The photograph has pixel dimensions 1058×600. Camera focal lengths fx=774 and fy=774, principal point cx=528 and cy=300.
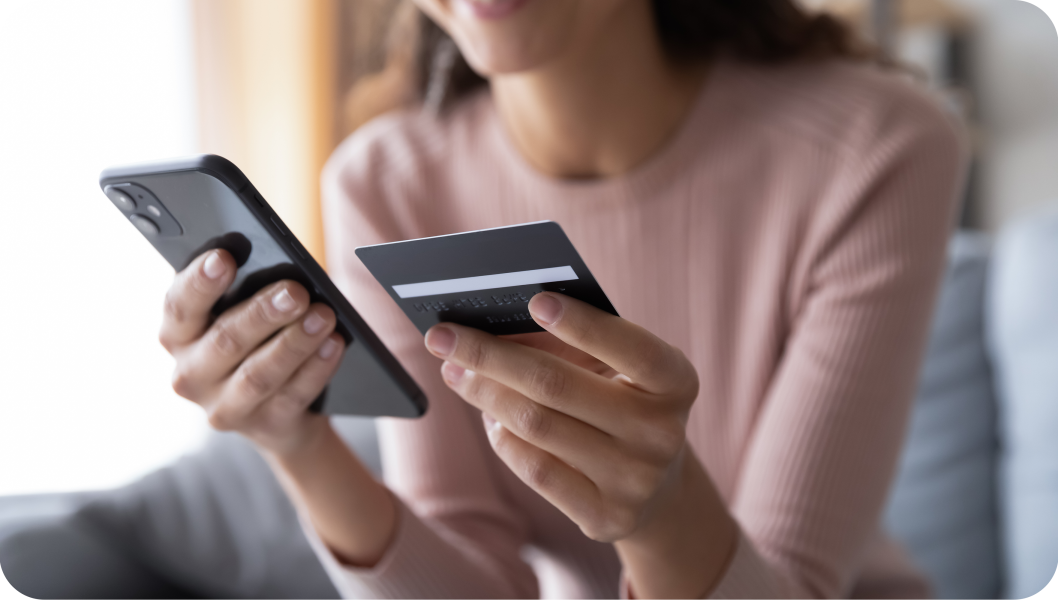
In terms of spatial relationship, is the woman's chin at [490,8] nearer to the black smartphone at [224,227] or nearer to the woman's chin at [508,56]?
the woman's chin at [508,56]

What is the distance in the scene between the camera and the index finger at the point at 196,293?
0.45m

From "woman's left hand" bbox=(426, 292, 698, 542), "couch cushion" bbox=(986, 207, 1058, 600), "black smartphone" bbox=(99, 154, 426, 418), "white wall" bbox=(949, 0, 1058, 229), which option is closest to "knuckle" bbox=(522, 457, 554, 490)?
"woman's left hand" bbox=(426, 292, 698, 542)

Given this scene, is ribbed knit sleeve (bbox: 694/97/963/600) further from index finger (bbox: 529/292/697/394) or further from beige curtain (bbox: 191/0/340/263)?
beige curtain (bbox: 191/0/340/263)

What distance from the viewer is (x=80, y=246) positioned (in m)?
1.36

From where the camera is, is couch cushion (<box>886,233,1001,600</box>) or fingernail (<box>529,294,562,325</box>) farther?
couch cushion (<box>886,233,1001,600</box>)

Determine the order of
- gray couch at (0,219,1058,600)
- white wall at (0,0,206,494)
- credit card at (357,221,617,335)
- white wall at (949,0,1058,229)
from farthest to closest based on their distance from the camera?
white wall at (949,0,1058,229)
white wall at (0,0,206,494)
gray couch at (0,219,1058,600)
credit card at (357,221,617,335)

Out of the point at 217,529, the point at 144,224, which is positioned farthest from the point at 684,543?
the point at 217,529

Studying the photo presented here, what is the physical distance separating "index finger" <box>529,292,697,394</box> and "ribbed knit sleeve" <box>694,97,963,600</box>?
27cm

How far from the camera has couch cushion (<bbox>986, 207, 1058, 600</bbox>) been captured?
998 mm

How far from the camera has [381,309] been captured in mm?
773

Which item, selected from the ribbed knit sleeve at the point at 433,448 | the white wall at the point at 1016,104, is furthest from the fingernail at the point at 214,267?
the white wall at the point at 1016,104

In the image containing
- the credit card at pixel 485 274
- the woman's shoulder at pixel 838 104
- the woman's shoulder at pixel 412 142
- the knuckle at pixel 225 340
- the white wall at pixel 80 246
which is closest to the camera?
the credit card at pixel 485 274

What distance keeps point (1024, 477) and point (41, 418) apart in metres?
1.53

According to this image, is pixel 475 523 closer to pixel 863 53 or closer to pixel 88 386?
pixel 863 53
